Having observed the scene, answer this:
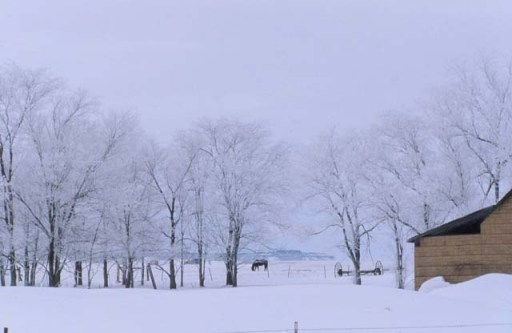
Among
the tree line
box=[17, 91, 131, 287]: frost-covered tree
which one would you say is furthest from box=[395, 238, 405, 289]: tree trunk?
box=[17, 91, 131, 287]: frost-covered tree

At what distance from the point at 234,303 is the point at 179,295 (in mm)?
2991

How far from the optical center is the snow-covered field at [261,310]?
1900 cm

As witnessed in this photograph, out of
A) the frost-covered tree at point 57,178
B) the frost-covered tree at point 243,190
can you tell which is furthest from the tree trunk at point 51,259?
the frost-covered tree at point 243,190

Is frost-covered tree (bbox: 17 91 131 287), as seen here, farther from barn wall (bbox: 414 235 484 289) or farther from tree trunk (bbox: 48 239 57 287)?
barn wall (bbox: 414 235 484 289)

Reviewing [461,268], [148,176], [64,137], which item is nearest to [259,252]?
[148,176]

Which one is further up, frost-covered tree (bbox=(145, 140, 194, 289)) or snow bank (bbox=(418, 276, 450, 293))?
frost-covered tree (bbox=(145, 140, 194, 289))

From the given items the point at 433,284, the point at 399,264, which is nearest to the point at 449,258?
the point at 433,284

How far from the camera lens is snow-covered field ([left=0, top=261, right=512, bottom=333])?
748 inches

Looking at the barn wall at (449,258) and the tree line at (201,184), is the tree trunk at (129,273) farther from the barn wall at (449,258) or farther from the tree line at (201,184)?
the barn wall at (449,258)

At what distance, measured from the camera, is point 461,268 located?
29.8m

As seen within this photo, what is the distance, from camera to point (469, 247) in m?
29.7

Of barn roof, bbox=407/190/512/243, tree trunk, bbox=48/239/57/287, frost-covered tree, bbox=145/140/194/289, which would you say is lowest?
tree trunk, bbox=48/239/57/287

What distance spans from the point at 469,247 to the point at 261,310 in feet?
41.5

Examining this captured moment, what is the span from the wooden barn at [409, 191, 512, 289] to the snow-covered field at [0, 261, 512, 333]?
309cm
